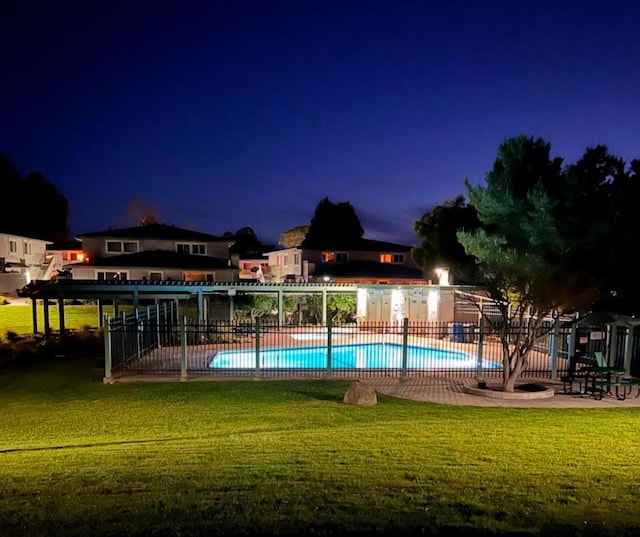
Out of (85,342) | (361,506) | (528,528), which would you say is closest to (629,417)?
(528,528)

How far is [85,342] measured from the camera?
58.3ft

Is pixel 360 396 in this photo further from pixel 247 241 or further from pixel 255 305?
pixel 247 241

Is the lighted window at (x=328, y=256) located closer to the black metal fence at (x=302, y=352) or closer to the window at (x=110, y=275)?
the black metal fence at (x=302, y=352)

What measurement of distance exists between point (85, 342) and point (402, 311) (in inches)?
604

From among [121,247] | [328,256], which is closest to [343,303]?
[328,256]

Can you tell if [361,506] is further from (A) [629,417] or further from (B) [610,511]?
(A) [629,417]

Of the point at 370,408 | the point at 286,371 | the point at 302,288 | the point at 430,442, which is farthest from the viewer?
the point at 302,288

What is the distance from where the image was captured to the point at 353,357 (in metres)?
18.9

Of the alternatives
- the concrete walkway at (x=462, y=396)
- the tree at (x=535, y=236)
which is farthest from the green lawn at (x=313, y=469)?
the tree at (x=535, y=236)

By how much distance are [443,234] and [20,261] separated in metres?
41.4

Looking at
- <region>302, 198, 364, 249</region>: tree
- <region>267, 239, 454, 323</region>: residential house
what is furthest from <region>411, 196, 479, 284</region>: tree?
<region>302, 198, 364, 249</region>: tree

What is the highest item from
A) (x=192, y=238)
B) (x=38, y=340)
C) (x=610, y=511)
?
(x=192, y=238)

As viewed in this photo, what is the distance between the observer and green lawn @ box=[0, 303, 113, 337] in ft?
83.5

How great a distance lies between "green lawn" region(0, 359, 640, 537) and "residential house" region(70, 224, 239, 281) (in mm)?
23575
